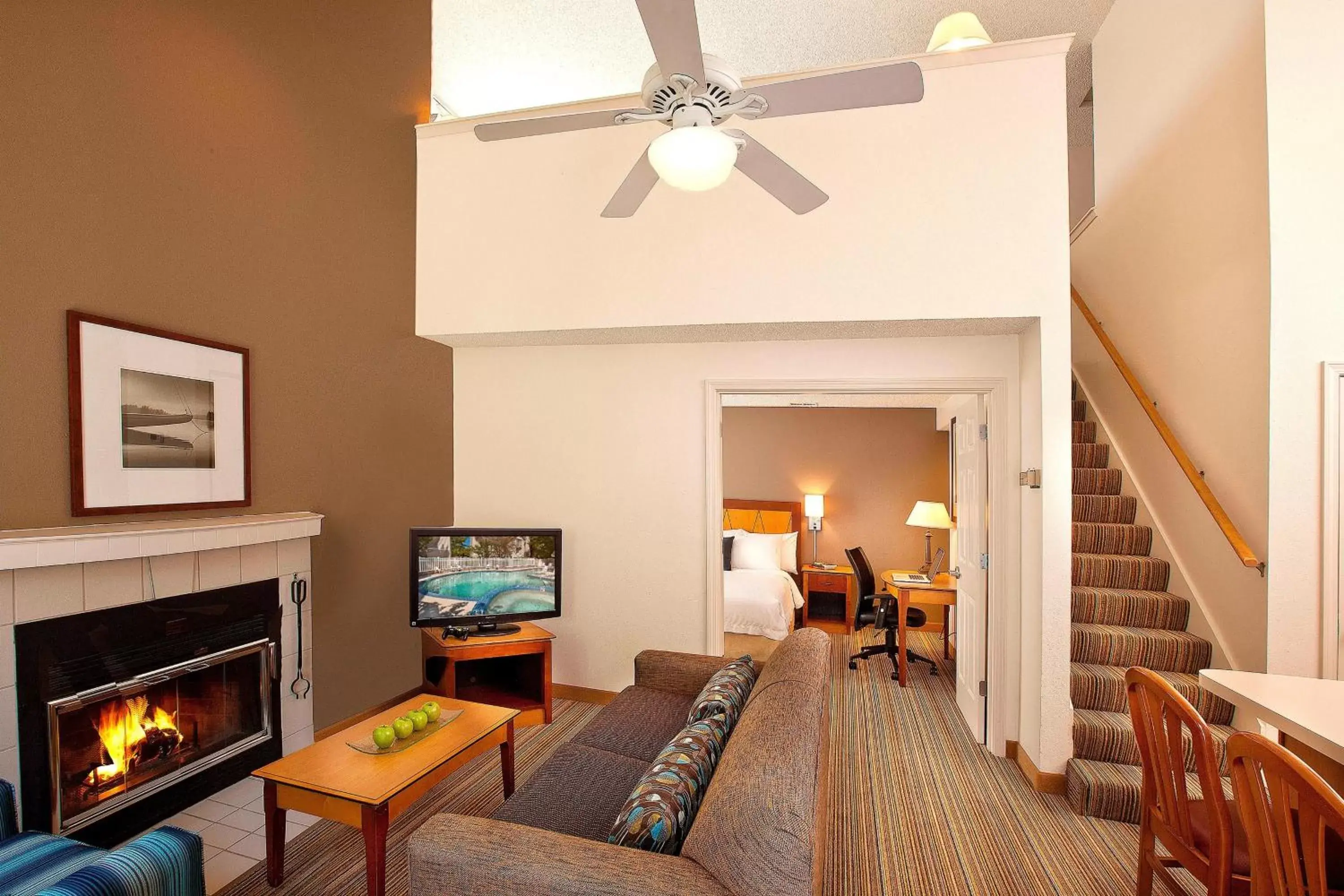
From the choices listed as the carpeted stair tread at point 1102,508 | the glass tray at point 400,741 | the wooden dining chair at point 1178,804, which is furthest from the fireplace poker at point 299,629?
the carpeted stair tread at point 1102,508

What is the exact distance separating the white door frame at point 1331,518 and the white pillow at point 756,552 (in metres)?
4.25

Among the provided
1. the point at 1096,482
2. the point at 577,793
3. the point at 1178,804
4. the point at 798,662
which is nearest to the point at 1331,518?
the point at 1096,482

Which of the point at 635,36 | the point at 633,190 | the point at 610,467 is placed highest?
the point at 635,36

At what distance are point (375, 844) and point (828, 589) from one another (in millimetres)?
5334

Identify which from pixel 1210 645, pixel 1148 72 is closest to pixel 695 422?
pixel 1210 645

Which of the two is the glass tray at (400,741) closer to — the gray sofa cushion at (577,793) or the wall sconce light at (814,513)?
the gray sofa cushion at (577,793)

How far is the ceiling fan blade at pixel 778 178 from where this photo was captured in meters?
1.98

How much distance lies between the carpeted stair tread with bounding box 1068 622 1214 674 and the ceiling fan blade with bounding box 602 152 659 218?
9.32 feet

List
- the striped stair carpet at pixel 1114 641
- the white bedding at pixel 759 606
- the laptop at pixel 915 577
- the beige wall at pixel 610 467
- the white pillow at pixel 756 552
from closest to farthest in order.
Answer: the striped stair carpet at pixel 1114 641
the beige wall at pixel 610 467
the laptop at pixel 915 577
the white bedding at pixel 759 606
the white pillow at pixel 756 552

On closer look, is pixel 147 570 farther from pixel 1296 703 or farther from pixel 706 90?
pixel 1296 703

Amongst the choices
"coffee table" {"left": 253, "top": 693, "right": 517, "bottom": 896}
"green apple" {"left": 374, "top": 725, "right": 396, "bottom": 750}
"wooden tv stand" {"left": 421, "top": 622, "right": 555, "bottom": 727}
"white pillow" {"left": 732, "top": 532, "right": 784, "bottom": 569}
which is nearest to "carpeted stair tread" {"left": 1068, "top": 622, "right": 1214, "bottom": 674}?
"wooden tv stand" {"left": 421, "top": 622, "right": 555, "bottom": 727}

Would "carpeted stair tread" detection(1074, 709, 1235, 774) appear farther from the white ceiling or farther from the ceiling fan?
the white ceiling

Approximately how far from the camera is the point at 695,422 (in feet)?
12.9

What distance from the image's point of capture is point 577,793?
7.23ft
